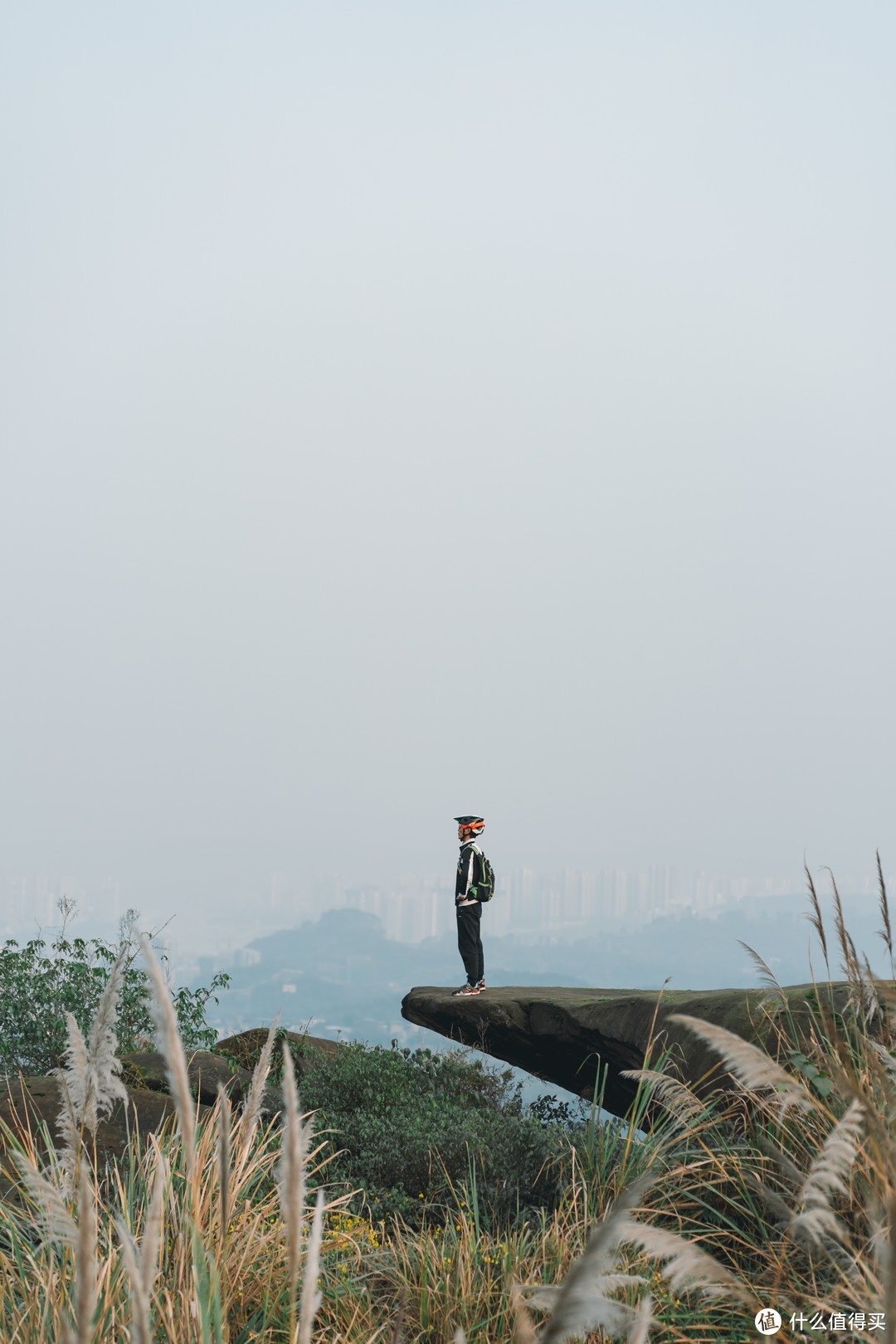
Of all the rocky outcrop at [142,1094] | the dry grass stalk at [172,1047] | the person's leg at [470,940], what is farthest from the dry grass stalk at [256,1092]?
the person's leg at [470,940]

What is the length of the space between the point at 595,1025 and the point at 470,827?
4.17 m

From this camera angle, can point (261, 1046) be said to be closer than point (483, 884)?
Yes

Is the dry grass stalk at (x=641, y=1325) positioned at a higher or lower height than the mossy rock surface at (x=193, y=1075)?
higher

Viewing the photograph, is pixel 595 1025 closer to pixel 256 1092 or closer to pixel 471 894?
pixel 471 894

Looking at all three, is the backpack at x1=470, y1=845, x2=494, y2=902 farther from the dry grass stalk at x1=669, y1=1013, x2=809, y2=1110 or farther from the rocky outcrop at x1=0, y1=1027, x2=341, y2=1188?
the dry grass stalk at x1=669, y1=1013, x2=809, y2=1110

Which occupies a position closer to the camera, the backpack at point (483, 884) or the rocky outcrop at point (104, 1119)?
the rocky outcrop at point (104, 1119)

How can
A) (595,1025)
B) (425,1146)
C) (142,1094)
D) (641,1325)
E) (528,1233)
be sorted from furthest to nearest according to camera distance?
1. (595,1025)
2. (142,1094)
3. (425,1146)
4. (528,1233)
5. (641,1325)

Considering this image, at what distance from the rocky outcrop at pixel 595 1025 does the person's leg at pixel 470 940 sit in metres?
0.33

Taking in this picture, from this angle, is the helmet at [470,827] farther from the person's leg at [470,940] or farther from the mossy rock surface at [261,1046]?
the mossy rock surface at [261,1046]

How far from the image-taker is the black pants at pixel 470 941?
12453mm

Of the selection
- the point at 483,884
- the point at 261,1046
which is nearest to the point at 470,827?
the point at 483,884

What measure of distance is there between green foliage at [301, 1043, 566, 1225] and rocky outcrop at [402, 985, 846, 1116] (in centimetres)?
71

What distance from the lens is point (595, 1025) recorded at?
28.9ft

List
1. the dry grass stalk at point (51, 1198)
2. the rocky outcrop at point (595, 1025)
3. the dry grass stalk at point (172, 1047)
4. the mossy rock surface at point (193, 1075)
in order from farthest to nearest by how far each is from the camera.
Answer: the mossy rock surface at point (193, 1075), the rocky outcrop at point (595, 1025), the dry grass stalk at point (51, 1198), the dry grass stalk at point (172, 1047)
